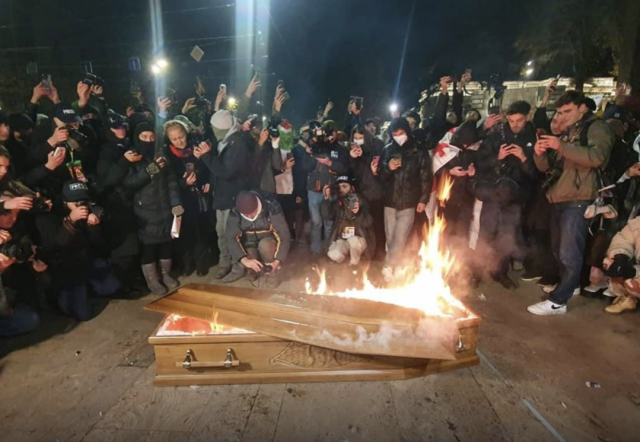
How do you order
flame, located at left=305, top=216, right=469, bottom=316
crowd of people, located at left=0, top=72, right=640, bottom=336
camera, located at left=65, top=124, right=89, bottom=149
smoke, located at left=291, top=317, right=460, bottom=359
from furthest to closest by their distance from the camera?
camera, located at left=65, top=124, right=89, bottom=149 < crowd of people, located at left=0, top=72, right=640, bottom=336 < flame, located at left=305, top=216, right=469, bottom=316 < smoke, located at left=291, top=317, right=460, bottom=359

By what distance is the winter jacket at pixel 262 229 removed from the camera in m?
5.23

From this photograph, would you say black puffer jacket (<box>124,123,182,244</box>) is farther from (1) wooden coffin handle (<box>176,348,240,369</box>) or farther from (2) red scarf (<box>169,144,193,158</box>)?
(1) wooden coffin handle (<box>176,348,240,369</box>)

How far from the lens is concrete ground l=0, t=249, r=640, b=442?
112 inches

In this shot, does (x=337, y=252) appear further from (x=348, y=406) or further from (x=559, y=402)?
(x=559, y=402)

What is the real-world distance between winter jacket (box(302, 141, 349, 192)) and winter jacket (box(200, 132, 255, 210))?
110 cm

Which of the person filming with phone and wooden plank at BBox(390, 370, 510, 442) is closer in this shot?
wooden plank at BBox(390, 370, 510, 442)

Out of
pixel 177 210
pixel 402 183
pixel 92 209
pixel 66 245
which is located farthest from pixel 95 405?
pixel 402 183

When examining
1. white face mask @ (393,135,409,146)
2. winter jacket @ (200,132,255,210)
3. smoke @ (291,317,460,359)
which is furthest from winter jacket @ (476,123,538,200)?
winter jacket @ (200,132,255,210)

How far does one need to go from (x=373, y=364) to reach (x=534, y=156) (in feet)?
11.6

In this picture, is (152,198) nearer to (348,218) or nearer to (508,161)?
(348,218)

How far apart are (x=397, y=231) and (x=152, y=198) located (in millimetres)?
3574

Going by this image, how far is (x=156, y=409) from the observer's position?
121 inches

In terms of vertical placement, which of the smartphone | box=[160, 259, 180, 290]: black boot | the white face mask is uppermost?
the smartphone

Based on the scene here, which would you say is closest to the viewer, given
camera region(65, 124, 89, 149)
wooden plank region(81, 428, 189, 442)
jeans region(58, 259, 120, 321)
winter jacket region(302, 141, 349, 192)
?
wooden plank region(81, 428, 189, 442)
